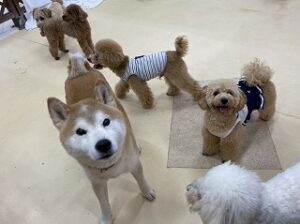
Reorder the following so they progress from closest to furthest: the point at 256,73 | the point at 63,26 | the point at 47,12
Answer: the point at 256,73
the point at 63,26
the point at 47,12

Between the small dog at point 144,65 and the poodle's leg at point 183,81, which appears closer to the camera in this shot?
the small dog at point 144,65

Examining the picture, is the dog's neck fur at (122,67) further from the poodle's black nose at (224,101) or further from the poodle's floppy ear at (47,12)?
the poodle's floppy ear at (47,12)

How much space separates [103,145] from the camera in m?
1.14

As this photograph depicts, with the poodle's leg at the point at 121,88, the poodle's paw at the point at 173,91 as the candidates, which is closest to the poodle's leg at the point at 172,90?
the poodle's paw at the point at 173,91

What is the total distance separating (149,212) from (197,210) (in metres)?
0.58

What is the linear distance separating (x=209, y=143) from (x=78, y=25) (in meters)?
1.81

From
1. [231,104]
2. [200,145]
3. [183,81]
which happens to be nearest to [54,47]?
[183,81]

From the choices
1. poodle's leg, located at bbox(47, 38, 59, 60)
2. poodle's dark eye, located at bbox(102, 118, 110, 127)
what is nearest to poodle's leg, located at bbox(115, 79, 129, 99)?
poodle's leg, located at bbox(47, 38, 59, 60)

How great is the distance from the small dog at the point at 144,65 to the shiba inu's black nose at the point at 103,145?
111 cm

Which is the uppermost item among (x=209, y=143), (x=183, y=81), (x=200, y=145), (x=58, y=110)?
(x=58, y=110)

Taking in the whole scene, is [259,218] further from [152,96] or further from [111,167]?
[152,96]

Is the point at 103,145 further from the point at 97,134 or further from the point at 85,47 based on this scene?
the point at 85,47

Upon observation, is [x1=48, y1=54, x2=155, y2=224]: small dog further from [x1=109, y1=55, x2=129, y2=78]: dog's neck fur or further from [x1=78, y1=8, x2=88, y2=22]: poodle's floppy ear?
[x1=78, y1=8, x2=88, y2=22]: poodle's floppy ear

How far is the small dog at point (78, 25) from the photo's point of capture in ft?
9.12
